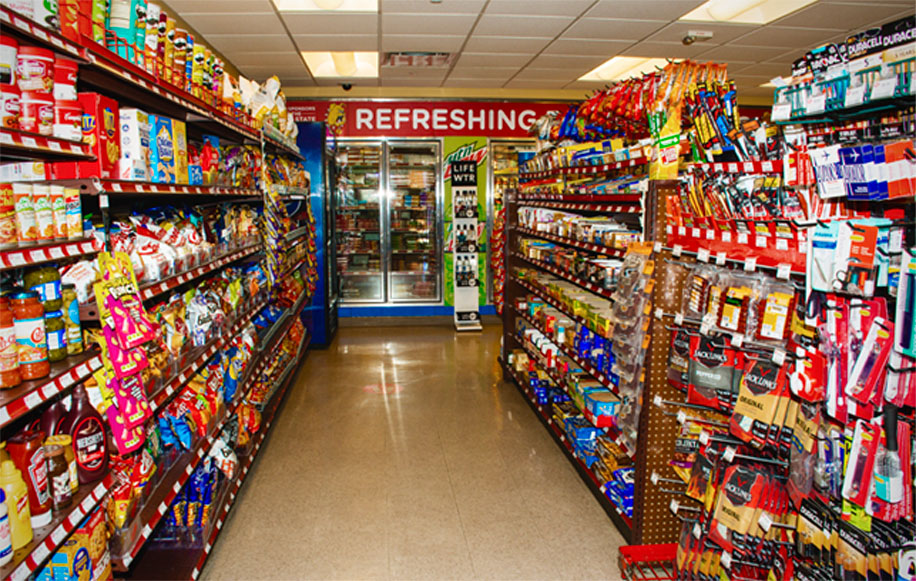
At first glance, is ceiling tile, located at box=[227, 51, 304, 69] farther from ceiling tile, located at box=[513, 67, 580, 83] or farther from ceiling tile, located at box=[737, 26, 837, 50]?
ceiling tile, located at box=[737, 26, 837, 50]

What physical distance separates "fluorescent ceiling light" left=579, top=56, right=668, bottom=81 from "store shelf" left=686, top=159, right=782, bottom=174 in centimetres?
→ 481

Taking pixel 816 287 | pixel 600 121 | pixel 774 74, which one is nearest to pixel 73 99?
pixel 816 287

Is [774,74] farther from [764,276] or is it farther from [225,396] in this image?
[225,396]

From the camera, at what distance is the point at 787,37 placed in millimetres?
5902

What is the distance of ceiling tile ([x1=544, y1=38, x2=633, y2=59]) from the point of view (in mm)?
6039

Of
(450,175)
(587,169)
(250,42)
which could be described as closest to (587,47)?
(450,175)

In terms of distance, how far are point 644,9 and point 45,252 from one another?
4.92 m

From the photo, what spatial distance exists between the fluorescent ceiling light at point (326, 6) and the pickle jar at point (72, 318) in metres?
3.82

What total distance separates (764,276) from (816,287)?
41 cm

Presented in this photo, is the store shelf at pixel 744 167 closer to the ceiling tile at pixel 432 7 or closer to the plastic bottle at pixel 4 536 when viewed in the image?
the plastic bottle at pixel 4 536

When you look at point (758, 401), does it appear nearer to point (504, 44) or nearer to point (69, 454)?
point (69, 454)

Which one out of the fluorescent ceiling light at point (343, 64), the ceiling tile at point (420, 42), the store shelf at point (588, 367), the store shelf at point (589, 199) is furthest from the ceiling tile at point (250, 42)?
the store shelf at point (588, 367)

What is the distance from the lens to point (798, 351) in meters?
1.95

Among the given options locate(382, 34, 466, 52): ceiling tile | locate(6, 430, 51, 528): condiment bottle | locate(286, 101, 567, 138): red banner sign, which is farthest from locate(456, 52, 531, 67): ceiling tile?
locate(6, 430, 51, 528): condiment bottle
